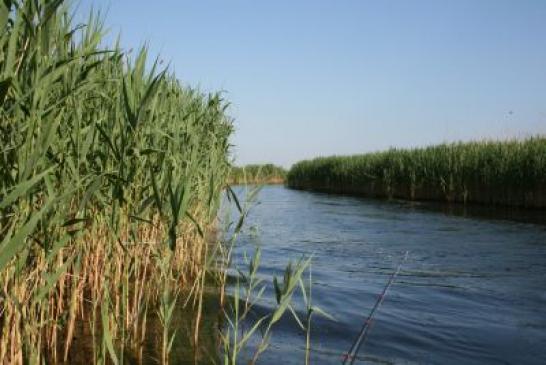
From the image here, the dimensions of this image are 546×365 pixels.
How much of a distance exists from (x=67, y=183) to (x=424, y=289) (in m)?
4.13

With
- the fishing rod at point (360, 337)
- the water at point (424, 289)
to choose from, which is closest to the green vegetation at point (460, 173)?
the water at point (424, 289)

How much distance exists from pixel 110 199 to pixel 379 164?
20.2 metres

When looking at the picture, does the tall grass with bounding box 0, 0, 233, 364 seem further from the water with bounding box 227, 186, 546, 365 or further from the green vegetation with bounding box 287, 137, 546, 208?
the green vegetation with bounding box 287, 137, 546, 208

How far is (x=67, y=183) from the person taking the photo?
118 inches

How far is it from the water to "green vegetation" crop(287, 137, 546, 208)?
3.16m

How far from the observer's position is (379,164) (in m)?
22.8

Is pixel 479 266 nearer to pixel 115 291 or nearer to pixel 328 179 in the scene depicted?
pixel 115 291

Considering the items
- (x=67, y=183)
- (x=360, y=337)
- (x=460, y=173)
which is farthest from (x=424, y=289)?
(x=460, y=173)

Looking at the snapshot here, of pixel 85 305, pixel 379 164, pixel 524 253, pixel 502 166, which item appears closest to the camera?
pixel 85 305

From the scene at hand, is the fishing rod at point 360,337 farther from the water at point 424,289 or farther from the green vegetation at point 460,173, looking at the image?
the green vegetation at point 460,173

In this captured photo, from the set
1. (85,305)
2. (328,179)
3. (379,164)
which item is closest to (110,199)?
(85,305)

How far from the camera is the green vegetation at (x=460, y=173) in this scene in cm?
1451

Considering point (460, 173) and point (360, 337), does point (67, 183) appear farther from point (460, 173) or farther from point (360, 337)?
point (460, 173)

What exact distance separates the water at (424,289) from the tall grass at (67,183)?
873 millimetres
